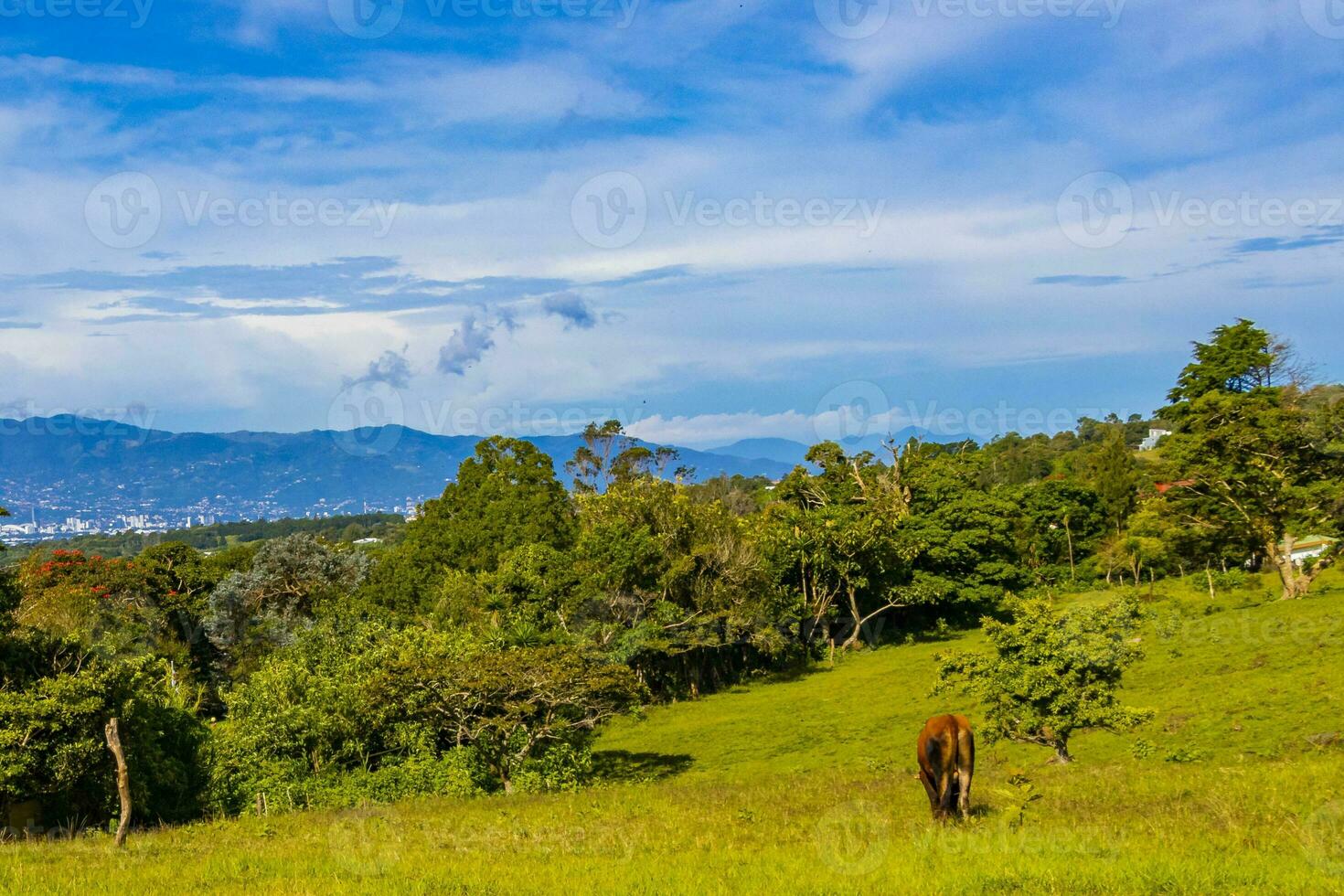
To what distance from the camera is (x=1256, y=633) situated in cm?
4434

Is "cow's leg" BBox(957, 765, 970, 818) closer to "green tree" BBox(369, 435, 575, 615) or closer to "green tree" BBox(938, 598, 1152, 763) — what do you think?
"green tree" BBox(938, 598, 1152, 763)

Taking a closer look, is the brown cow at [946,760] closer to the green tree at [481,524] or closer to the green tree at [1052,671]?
the green tree at [1052,671]

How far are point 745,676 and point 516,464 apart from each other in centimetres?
2138

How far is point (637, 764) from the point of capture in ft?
131

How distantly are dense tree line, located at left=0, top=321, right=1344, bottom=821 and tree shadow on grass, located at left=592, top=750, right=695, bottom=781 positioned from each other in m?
4.32

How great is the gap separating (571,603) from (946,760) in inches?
1742

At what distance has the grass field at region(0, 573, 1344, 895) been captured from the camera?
986cm

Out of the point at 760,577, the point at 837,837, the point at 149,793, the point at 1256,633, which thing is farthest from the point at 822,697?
Result: the point at 837,837

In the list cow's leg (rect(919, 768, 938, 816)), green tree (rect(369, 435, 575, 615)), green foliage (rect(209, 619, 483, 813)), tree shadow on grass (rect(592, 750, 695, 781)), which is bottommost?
tree shadow on grass (rect(592, 750, 695, 781))

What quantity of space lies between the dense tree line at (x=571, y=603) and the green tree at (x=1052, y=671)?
0.26 ft

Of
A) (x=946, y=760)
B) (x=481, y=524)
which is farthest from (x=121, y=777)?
(x=481, y=524)

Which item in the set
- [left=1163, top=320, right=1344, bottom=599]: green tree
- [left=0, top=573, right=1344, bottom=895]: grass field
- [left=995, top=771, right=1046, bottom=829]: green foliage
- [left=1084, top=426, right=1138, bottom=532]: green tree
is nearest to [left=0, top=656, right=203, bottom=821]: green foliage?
[left=0, top=573, right=1344, bottom=895]: grass field

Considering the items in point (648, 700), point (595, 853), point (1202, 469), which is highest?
point (1202, 469)

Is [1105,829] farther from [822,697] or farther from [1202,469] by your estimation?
[1202,469]
